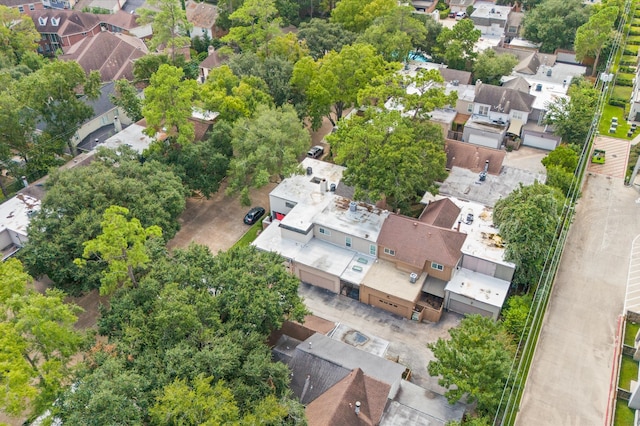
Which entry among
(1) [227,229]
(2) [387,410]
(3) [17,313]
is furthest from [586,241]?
(3) [17,313]

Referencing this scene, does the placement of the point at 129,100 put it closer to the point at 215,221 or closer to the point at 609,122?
the point at 215,221

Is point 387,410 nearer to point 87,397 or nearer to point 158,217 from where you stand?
point 87,397

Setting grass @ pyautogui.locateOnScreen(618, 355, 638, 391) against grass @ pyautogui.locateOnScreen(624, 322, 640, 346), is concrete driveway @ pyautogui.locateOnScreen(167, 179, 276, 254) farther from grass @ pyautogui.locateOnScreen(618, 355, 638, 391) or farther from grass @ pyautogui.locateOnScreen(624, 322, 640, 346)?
grass @ pyautogui.locateOnScreen(624, 322, 640, 346)

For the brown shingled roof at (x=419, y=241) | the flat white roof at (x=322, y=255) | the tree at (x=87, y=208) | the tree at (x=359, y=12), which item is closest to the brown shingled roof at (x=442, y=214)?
the brown shingled roof at (x=419, y=241)

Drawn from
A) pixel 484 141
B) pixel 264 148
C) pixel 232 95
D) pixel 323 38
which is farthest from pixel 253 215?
pixel 323 38

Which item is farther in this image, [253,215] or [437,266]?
[253,215]
